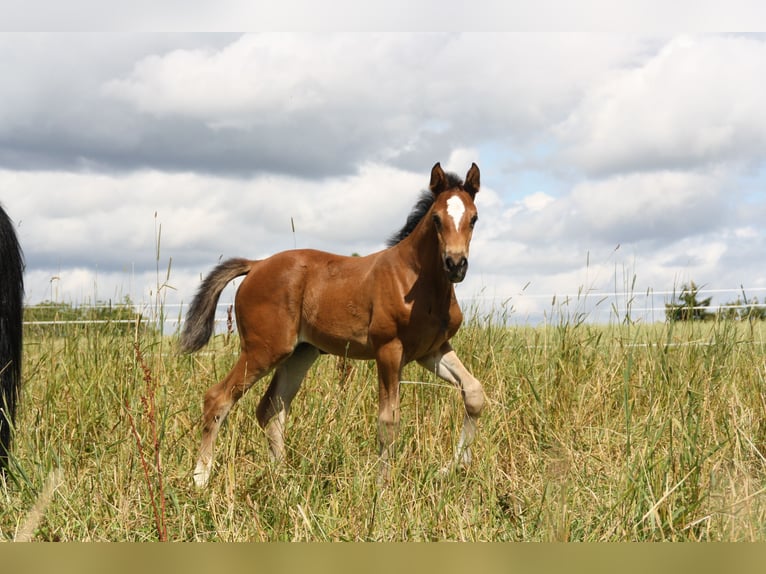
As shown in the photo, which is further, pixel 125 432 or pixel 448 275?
pixel 125 432

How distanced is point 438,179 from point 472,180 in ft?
0.77

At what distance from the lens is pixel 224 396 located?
502 cm

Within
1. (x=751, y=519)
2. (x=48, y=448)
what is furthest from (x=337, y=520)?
(x=48, y=448)

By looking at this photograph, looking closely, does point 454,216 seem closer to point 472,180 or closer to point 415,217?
point 472,180

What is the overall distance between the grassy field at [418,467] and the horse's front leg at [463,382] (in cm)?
12

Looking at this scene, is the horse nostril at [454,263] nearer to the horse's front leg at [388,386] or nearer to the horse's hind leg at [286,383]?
the horse's front leg at [388,386]

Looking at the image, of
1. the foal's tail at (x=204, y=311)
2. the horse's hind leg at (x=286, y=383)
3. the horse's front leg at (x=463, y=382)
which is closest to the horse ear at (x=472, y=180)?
the horse's front leg at (x=463, y=382)

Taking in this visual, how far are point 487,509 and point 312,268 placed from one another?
2.75 m

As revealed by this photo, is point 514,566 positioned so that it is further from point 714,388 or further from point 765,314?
point 765,314

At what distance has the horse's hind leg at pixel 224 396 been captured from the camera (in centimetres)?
484

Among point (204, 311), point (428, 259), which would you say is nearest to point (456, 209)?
point (428, 259)

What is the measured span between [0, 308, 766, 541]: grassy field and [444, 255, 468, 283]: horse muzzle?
0.84 meters

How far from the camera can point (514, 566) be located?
904 mm

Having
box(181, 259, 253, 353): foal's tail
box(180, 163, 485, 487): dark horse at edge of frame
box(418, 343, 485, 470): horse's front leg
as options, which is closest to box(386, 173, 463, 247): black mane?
box(180, 163, 485, 487): dark horse at edge of frame
